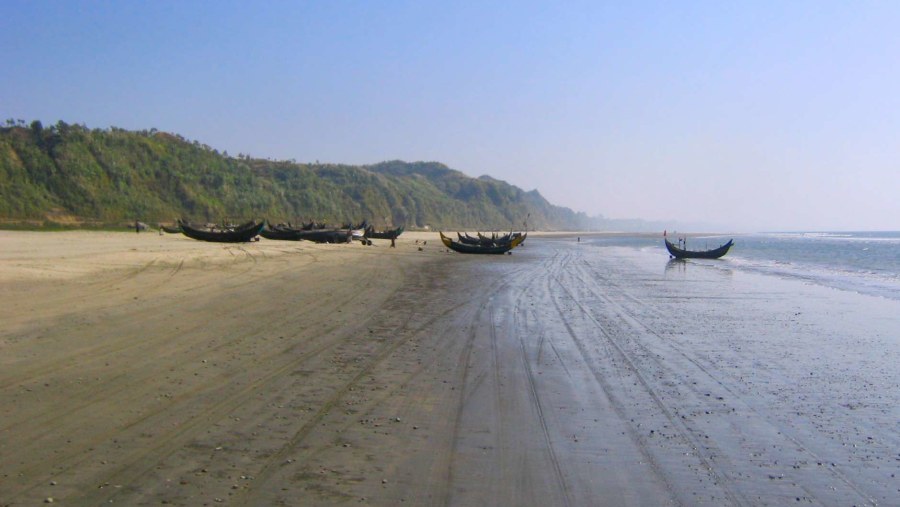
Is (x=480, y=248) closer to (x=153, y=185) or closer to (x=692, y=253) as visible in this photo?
(x=692, y=253)

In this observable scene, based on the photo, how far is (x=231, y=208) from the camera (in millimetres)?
63938

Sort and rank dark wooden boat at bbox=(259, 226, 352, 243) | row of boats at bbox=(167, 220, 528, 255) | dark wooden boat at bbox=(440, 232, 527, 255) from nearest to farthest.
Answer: row of boats at bbox=(167, 220, 528, 255), dark wooden boat at bbox=(440, 232, 527, 255), dark wooden boat at bbox=(259, 226, 352, 243)

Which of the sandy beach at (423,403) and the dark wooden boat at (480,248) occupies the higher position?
the dark wooden boat at (480,248)

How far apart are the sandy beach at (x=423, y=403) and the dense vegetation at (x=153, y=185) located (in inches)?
1529

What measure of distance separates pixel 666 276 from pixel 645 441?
66.8 ft

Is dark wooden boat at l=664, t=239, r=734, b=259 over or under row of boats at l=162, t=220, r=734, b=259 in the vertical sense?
under

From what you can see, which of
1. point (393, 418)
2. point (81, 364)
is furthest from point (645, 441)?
point (81, 364)

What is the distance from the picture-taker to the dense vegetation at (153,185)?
150 ft

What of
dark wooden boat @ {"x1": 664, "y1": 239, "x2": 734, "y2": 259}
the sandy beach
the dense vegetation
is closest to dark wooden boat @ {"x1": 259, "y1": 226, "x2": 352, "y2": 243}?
the dense vegetation

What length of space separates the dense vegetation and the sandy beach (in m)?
38.8

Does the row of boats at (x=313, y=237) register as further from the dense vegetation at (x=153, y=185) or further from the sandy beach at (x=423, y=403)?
the sandy beach at (x=423, y=403)

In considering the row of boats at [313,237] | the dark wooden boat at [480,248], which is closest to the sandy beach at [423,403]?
the row of boats at [313,237]

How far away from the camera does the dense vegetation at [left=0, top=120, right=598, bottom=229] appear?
150 feet

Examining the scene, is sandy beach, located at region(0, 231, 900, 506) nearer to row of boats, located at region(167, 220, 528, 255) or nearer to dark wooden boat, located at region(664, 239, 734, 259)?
row of boats, located at region(167, 220, 528, 255)
